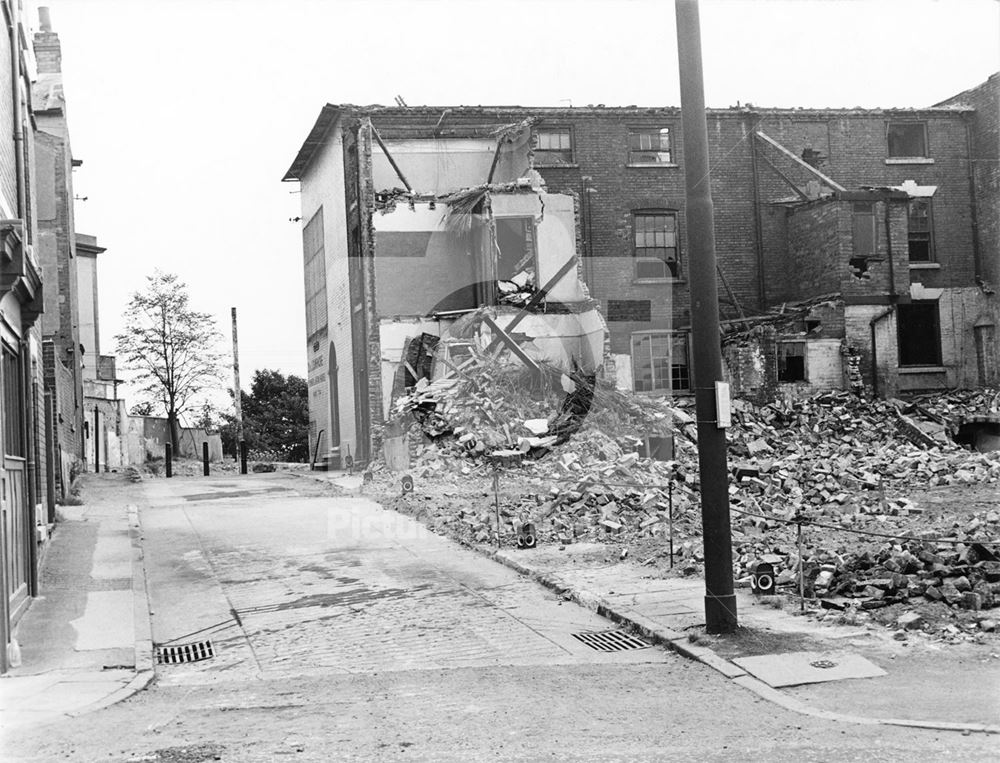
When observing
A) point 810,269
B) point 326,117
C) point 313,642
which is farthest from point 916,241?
point 313,642

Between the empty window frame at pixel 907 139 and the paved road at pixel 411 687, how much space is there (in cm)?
2487

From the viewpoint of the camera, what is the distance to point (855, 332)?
29.1 m

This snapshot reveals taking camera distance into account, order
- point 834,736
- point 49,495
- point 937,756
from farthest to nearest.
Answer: point 49,495 < point 834,736 < point 937,756

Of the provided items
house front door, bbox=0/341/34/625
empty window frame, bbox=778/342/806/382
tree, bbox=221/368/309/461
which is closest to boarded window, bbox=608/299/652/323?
empty window frame, bbox=778/342/806/382

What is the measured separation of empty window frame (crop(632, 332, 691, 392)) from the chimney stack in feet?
54.8

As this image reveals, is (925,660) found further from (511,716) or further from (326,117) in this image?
(326,117)

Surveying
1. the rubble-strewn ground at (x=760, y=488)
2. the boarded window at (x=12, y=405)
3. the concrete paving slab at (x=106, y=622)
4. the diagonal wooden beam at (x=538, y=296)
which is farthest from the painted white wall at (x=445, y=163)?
the concrete paving slab at (x=106, y=622)

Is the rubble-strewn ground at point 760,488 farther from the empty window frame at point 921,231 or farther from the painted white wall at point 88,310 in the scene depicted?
the painted white wall at point 88,310

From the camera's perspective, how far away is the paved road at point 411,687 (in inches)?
233

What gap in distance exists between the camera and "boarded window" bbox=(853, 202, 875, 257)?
98.0ft

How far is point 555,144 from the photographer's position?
31.2 metres

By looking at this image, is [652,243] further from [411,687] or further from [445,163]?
[411,687]

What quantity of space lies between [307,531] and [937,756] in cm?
1219

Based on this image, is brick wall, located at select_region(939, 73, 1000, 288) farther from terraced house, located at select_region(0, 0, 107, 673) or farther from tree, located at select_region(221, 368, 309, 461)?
tree, located at select_region(221, 368, 309, 461)
